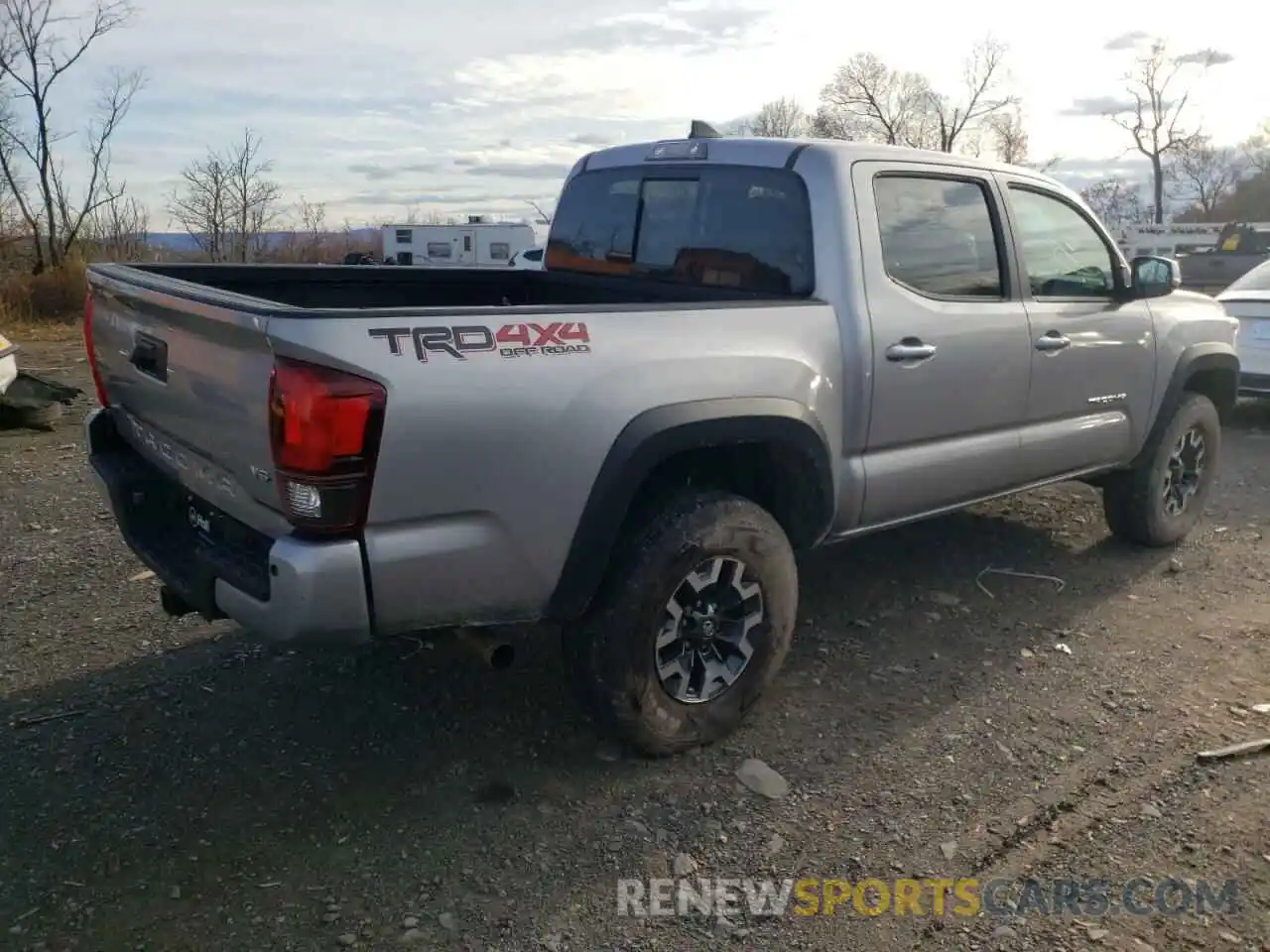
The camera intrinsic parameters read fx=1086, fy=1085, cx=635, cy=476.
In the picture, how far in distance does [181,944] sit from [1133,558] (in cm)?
482

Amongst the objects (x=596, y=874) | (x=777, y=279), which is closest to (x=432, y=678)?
(x=596, y=874)

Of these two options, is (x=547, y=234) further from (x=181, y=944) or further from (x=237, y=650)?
(x=181, y=944)

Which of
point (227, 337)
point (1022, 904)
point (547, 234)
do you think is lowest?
point (1022, 904)

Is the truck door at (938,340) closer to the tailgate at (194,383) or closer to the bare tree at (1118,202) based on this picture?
the tailgate at (194,383)

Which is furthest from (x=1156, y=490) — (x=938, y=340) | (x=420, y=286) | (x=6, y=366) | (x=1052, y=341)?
(x=6, y=366)

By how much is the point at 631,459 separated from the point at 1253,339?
26.1 feet

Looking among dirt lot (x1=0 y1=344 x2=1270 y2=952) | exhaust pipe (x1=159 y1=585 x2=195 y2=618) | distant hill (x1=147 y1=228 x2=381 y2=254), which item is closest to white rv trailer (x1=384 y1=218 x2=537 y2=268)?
distant hill (x1=147 y1=228 x2=381 y2=254)

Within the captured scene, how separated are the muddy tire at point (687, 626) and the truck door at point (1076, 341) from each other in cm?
170

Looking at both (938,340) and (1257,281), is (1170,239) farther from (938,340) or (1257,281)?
(938,340)

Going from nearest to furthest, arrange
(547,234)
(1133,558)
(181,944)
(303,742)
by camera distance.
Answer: (181,944)
(303,742)
(547,234)
(1133,558)

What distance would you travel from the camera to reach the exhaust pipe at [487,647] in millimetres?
3162

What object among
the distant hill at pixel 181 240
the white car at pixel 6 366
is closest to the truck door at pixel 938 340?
the white car at pixel 6 366

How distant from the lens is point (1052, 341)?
4656 millimetres

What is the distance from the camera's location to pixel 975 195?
452 cm
